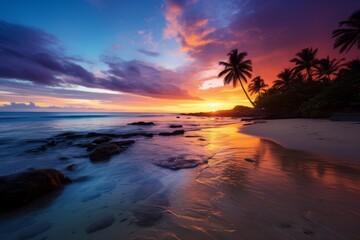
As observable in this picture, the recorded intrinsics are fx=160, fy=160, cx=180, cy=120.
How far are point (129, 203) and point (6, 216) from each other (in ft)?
7.69

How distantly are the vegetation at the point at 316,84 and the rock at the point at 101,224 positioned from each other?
24.5 m

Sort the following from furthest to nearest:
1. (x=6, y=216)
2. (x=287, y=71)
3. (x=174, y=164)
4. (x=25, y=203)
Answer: (x=287, y=71), (x=174, y=164), (x=25, y=203), (x=6, y=216)

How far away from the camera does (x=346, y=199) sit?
2.76 meters

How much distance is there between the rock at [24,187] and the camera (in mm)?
3330

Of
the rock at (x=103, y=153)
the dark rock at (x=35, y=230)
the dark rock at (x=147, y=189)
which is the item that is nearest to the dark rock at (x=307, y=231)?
the dark rock at (x=147, y=189)

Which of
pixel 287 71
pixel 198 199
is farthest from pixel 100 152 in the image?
pixel 287 71

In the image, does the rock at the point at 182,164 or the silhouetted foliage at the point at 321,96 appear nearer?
the rock at the point at 182,164

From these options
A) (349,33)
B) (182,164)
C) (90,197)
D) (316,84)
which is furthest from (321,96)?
(90,197)

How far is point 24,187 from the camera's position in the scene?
3543 mm

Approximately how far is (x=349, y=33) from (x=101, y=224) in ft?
118

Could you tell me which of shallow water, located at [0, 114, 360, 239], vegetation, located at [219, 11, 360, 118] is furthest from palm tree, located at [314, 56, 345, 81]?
shallow water, located at [0, 114, 360, 239]

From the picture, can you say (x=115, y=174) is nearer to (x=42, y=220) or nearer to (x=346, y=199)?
(x=42, y=220)

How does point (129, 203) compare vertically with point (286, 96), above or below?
below

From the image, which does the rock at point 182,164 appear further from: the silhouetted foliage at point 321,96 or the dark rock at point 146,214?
the silhouetted foliage at point 321,96
